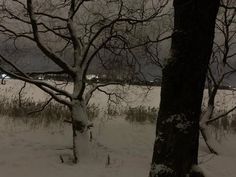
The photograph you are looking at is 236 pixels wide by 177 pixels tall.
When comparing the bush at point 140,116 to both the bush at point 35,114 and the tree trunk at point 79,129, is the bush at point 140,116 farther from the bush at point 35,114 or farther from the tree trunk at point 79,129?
the tree trunk at point 79,129

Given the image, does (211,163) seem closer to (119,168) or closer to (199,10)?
(119,168)

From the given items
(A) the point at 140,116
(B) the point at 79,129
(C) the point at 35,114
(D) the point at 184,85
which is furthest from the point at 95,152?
(D) the point at 184,85

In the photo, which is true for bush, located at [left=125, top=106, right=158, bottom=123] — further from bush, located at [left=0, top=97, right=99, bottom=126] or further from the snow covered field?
bush, located at [left=0, top=97, right=99, bottom=126]

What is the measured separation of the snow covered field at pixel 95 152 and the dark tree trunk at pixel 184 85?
11.2ft

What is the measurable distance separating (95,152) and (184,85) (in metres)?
7.84

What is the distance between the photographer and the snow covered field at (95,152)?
10031 mm

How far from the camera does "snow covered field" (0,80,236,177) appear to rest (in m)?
10.0

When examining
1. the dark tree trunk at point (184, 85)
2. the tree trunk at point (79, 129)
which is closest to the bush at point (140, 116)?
the tree trunk at point (79, 129)

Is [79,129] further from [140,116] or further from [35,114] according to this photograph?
[140,116]

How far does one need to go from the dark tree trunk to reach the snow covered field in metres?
3.40

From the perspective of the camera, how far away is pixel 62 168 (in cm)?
1012

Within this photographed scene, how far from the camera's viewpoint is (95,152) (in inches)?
485

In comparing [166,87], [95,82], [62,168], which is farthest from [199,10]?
[95,82]

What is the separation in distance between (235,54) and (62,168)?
753 centimetres
